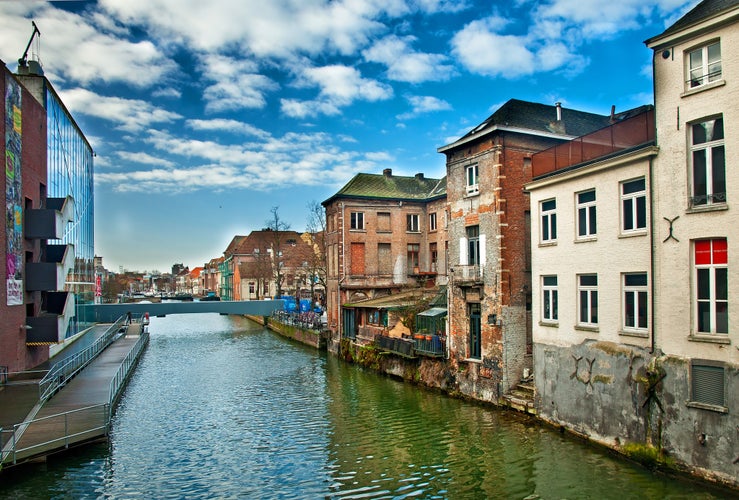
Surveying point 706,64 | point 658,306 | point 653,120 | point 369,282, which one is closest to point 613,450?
point 658,306

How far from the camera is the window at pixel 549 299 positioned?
1714 cm

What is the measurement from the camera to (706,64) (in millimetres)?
11969

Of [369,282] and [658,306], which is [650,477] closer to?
[658,306]

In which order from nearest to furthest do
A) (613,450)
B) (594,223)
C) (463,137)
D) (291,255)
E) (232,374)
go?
(613,450), (594,223), (463,137), (232,374), (291,255)

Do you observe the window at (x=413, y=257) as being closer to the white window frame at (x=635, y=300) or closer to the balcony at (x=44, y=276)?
the balcony at (x=44, y=276)

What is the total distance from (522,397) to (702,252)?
29.0 feet

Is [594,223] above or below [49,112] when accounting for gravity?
below

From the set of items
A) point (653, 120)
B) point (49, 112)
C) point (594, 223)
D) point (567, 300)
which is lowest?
point (567, 300)

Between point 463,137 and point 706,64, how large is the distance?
10577 millimetres

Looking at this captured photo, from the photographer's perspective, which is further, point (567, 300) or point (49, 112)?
point (49, 112)

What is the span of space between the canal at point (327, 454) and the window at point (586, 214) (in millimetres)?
6271

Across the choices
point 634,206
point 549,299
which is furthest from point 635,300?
point 549,299

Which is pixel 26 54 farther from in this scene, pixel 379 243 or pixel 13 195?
pixel 379 243

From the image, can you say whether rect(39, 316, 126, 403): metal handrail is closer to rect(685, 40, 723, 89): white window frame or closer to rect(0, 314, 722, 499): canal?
rect(0, 314, 722, 499): canal
